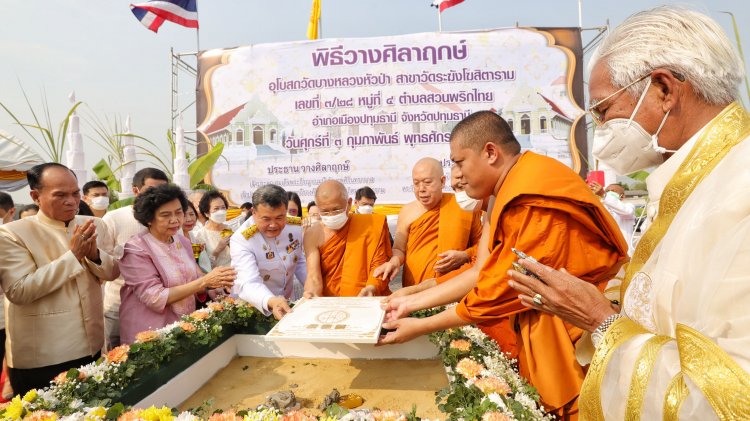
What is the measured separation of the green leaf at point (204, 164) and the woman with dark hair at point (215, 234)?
4.99m

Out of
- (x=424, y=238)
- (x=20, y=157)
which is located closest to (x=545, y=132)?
(x=424, y=238)

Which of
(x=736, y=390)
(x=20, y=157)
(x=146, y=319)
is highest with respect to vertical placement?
(x=20, y=157)

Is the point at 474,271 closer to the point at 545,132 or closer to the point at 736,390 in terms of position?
the point at 736,390

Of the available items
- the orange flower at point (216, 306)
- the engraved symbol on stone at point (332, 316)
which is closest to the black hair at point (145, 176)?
the orange flower at point (216, 306)

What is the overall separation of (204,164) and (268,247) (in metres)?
6.86

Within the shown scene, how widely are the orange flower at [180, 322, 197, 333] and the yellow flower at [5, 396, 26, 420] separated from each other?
80 cm

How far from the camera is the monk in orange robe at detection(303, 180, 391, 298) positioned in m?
3.43

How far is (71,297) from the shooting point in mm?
2721

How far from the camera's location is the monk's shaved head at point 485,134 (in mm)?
2090

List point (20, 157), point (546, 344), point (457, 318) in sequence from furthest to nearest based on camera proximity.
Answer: point (20, 157), point (457, 318), point (546, 344)

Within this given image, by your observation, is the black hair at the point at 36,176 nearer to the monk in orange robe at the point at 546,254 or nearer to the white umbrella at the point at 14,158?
the monk in orange robe at the point at 546,254

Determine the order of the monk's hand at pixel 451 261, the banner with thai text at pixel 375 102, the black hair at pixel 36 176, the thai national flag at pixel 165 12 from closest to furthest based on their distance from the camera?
the black hair at pixel 36 176 → the monk's hand at pixel 451 261 → the banner with thai text at pixel 375 102 → the thai national flag at pixel 165 12

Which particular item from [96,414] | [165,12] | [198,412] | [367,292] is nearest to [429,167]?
[367,292]

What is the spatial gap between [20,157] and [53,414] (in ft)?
24.6
